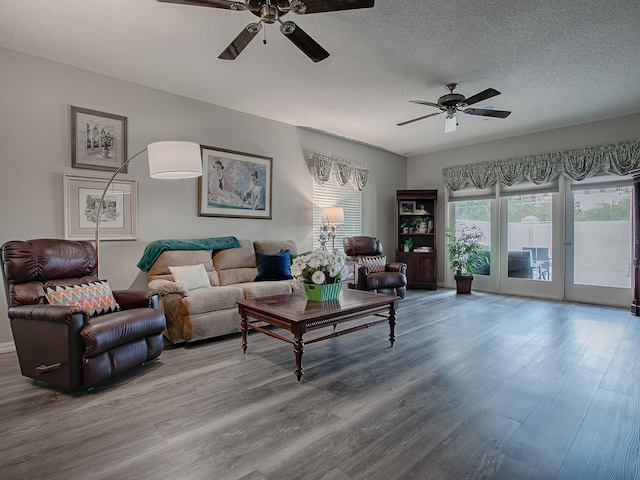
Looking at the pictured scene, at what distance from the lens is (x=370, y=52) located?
10.5ft

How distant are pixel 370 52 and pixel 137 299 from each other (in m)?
3.16

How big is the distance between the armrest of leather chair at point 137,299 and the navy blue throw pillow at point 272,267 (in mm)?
1564

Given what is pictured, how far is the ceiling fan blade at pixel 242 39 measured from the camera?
7.59 feet

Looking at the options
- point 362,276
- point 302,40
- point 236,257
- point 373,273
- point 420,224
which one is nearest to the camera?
point 302,40

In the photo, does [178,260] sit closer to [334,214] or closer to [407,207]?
[334,214]

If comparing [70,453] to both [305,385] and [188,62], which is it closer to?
[305,385]

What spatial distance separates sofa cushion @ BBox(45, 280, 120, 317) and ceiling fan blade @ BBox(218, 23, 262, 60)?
7.27 feet

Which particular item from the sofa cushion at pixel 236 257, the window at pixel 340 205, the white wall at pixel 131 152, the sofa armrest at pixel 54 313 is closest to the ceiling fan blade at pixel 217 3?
the white wall at pixel 131 152

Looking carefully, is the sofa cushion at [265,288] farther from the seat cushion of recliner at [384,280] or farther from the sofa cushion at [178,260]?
the seat cushion of recliner at [384,280]

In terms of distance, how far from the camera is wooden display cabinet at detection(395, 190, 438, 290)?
264 inches

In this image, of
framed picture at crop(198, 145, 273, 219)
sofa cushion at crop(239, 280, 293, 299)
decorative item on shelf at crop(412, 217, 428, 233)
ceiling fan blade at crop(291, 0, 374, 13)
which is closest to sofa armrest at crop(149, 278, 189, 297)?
sofa cushion at crop(239, 280, 293, 299)

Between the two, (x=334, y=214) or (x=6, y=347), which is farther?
(x=334, y=214)

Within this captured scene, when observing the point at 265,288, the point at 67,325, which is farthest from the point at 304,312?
the point at 67,325

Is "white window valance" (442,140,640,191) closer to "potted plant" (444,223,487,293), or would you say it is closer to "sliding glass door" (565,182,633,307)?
"sliding glass door" (565,182,633,307)
